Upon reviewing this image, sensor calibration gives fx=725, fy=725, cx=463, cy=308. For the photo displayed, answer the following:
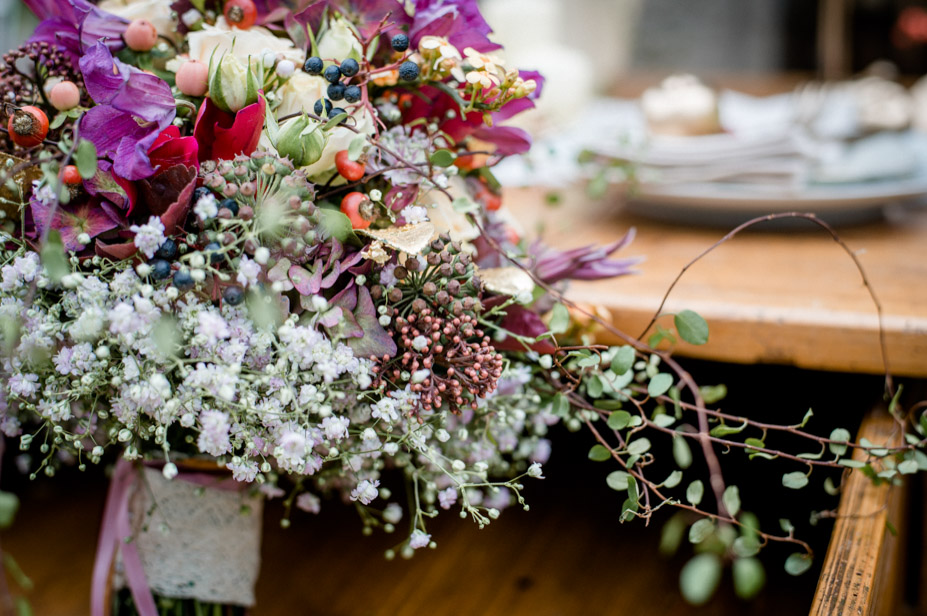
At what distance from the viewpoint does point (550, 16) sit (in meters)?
1.38

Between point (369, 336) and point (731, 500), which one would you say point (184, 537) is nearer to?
point (369, 336)

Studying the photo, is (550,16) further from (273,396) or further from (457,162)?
(273,396)

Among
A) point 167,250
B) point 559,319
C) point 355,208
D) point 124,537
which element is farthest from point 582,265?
point 124,537

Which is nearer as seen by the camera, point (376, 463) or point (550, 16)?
point (376, 463)

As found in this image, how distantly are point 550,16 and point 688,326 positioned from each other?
109cm

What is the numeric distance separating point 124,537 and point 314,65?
0.38 m

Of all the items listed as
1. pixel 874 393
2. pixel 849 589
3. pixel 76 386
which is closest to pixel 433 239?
pixel 76 386

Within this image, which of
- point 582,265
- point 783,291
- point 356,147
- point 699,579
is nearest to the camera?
point 699,579

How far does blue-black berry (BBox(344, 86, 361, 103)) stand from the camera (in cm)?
43

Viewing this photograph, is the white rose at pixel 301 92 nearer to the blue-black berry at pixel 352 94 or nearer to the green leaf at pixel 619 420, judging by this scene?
the blue-black berry at pixel 352 94

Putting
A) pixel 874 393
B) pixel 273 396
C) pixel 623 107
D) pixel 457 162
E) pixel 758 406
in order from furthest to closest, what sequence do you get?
pixel 623 107, pixel 758 406, pixel 874 393, pixel 457 162, pixel 273 396

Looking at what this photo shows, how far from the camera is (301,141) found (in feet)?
1.33

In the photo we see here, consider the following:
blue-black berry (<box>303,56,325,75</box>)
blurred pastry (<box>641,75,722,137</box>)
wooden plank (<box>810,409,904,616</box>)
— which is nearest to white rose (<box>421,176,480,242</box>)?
blue-black berry (<box>303,56,325,75</box>)

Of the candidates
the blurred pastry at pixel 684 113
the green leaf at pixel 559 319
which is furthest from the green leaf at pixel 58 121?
the blurred pastry at pixel 684 113
